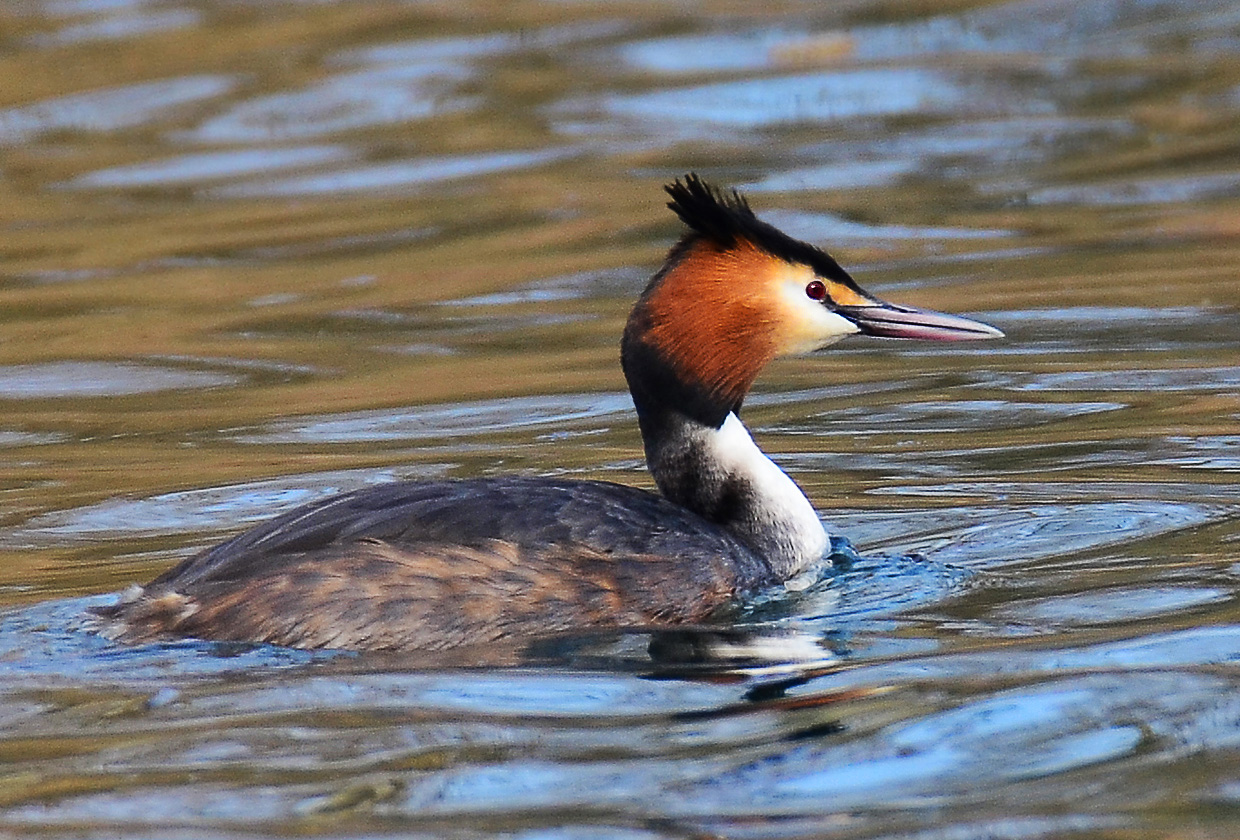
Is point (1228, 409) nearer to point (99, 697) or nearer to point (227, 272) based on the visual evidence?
point (99, 697)

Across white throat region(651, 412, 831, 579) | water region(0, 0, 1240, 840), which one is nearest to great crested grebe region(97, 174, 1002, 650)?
white throat region(651, 412, 831, 579)

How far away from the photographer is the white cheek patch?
6.74 metres

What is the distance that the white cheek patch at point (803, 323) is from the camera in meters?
6.74

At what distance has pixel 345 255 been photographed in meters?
12.4

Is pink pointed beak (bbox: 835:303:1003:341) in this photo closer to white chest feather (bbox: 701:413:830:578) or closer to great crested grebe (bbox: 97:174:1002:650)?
great crested grebe (bbox: 97:174:1002:650)

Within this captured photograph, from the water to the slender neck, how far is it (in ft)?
0.73

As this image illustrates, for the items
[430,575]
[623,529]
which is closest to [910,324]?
[623,529]

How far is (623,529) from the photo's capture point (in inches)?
242

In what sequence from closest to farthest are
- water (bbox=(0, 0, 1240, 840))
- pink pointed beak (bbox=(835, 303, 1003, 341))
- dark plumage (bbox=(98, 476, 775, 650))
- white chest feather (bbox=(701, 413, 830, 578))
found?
water (bbox=(0, 0, 1240, 840))
dark plumage (bbox=(98, 476, 775, 650))
white chest feather (bbox=(701, 413, 830, 578))
pink pointed beak (bbox=(835, 303, 1003, 341))

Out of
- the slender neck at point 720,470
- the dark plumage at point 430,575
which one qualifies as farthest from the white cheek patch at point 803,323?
the dark plumage at point 430,575

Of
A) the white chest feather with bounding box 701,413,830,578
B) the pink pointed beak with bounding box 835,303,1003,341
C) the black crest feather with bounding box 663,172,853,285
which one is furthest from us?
the pink pointed beak with bounding box 835,303,1003,341

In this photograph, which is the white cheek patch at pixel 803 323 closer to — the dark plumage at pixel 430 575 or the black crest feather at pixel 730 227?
the black crest feather at pixel 730 227

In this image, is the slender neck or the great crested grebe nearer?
the great crested grebe

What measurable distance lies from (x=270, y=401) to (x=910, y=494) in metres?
3.08
